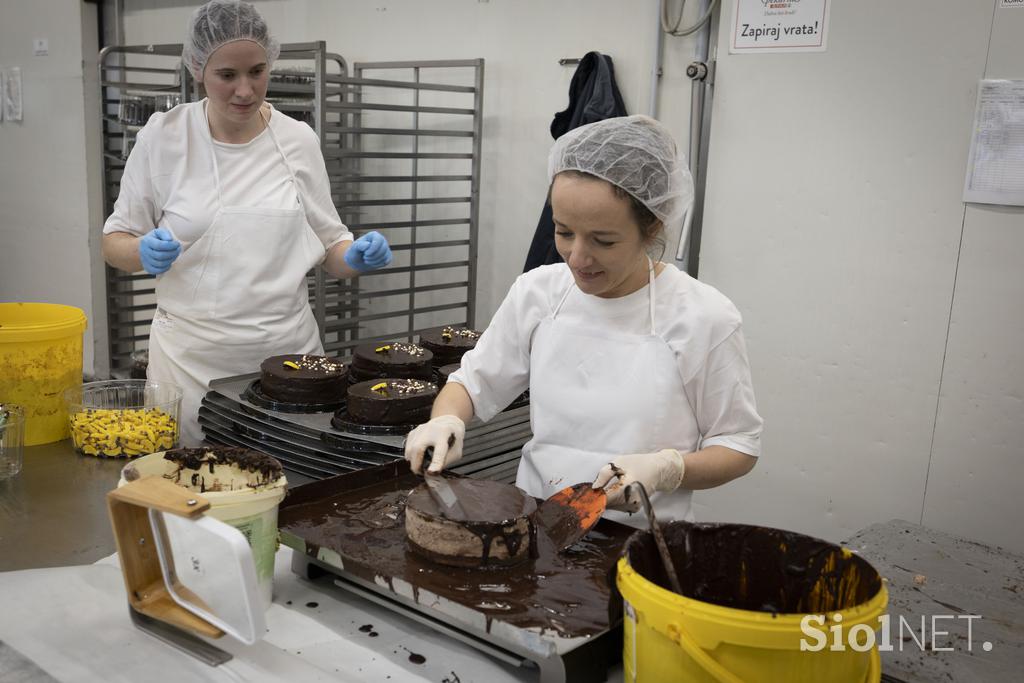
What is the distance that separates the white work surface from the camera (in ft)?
3.75

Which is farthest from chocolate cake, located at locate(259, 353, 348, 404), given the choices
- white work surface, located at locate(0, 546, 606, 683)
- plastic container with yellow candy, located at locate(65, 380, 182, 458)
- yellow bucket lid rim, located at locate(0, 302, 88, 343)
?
white work surface, located at locate(0, 546, 606, 683)

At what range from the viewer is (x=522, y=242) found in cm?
400

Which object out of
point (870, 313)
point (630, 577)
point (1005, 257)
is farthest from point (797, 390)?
point (630, 577)

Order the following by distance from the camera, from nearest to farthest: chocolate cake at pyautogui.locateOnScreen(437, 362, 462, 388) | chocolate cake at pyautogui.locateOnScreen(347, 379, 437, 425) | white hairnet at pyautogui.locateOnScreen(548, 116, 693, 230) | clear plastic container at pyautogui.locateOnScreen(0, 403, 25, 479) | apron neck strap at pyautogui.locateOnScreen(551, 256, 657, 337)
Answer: white hairnet at pyautogui.locateOnScreen(548, 116, 693, 230) → apron neck strap at pyautogui.locateOnScreen(551, 256, 657, 337) → clear plastic container at pyautogui.locateOnScreen(0, 403, 25, 479) → chocolate cake at pyautogui.locateOnScreen(347, 379, 437, 425) → chocolate cake at pyautogui.locateOnScreen(437, 362, 462, 388)

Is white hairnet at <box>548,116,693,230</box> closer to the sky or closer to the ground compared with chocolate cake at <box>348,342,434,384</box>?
closer to the sky

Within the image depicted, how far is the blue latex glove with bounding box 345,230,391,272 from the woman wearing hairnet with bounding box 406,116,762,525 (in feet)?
2.45

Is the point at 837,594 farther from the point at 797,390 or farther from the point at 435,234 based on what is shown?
the point at 435,234

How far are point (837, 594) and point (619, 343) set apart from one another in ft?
2.32

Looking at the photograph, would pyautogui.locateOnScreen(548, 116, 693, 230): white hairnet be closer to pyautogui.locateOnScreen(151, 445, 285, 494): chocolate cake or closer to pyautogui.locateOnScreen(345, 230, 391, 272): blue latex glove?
pyautogui.locateOnScreen(151, 445, 285, 494): chocolate cake

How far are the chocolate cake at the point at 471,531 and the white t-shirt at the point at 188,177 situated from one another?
1365 mm

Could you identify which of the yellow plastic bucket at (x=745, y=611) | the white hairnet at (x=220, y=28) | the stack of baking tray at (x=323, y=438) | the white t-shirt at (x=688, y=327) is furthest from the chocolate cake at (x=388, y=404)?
the white hairnet at (x=220, y=28)

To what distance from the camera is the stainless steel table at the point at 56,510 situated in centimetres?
154

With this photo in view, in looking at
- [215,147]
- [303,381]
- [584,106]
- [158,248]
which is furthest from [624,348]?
[584,106]

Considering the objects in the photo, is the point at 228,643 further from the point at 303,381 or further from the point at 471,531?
the point at 303,381
